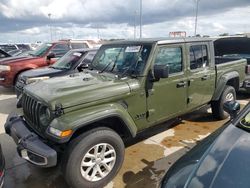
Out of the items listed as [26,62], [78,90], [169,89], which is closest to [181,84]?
[169,89]

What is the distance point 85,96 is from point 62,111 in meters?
0.36

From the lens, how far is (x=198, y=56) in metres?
4.72

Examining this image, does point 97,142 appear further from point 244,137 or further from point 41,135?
point 244,137

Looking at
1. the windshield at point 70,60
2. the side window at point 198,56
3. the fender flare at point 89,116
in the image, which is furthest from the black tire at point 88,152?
the windshield at point 70,60

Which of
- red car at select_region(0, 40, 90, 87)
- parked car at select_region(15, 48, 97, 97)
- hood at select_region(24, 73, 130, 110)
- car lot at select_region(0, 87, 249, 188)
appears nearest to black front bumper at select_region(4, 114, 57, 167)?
hood at select_region(24, 73, 130, 110)

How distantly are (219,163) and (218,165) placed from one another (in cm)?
3

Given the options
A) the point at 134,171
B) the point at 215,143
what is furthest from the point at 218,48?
the point at 215,143

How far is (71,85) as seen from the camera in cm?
354

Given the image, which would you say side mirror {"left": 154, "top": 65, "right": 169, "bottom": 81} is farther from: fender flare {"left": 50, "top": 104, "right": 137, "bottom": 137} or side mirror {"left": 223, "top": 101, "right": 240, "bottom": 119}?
side mirror {"left": 223, "top": 101, "right": 240, "bottom": 119}

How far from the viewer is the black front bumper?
2852 millimetres

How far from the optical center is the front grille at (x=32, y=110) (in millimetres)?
3352

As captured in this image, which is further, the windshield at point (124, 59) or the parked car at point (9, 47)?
the parked car at point (9, 47)

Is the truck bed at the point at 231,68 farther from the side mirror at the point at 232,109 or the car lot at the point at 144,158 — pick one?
the side mirror at the point at 232,109

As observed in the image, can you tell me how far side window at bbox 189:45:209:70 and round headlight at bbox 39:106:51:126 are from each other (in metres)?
2.63
